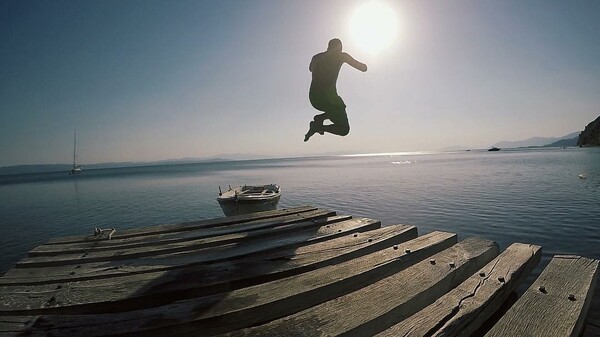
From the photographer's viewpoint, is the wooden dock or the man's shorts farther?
the man's shorts

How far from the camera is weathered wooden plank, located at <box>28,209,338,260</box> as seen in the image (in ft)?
13.3

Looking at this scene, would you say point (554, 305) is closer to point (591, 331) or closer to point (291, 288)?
point (591, 331)

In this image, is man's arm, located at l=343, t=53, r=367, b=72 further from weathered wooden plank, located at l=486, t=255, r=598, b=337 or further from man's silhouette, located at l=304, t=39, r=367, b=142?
weathered wooden plank, located at l=486, t=255, r=598, b=337

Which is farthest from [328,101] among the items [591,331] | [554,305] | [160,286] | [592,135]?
[592,135]

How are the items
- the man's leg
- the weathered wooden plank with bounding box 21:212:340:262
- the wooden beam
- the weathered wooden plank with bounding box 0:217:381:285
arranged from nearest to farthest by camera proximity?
the wooden beam
the weathered wooden plank with bounding box 0:217:381:285
the weathered wooden plank with bounding box 21:212:340:262
the man's leg

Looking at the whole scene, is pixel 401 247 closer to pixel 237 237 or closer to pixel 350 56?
pixel 237 237

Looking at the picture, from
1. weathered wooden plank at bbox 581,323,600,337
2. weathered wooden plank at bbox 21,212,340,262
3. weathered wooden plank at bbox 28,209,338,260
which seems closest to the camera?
weathered wooden plank at bbox 581,323,600,337

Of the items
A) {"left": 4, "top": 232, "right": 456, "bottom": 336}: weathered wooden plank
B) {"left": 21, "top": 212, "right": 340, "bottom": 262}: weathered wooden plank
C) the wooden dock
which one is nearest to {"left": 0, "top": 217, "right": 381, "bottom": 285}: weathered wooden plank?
the wooden dock

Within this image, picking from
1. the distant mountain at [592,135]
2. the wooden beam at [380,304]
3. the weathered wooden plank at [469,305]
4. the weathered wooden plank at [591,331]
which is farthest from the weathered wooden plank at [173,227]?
the distant mountain at [592,135]

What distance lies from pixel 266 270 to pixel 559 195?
26997 mm

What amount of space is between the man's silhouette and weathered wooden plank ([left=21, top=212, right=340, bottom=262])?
250cm

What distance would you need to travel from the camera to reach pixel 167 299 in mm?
2691

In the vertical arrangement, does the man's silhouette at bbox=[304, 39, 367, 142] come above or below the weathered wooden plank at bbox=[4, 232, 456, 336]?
above

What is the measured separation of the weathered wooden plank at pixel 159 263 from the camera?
3.09 meters
